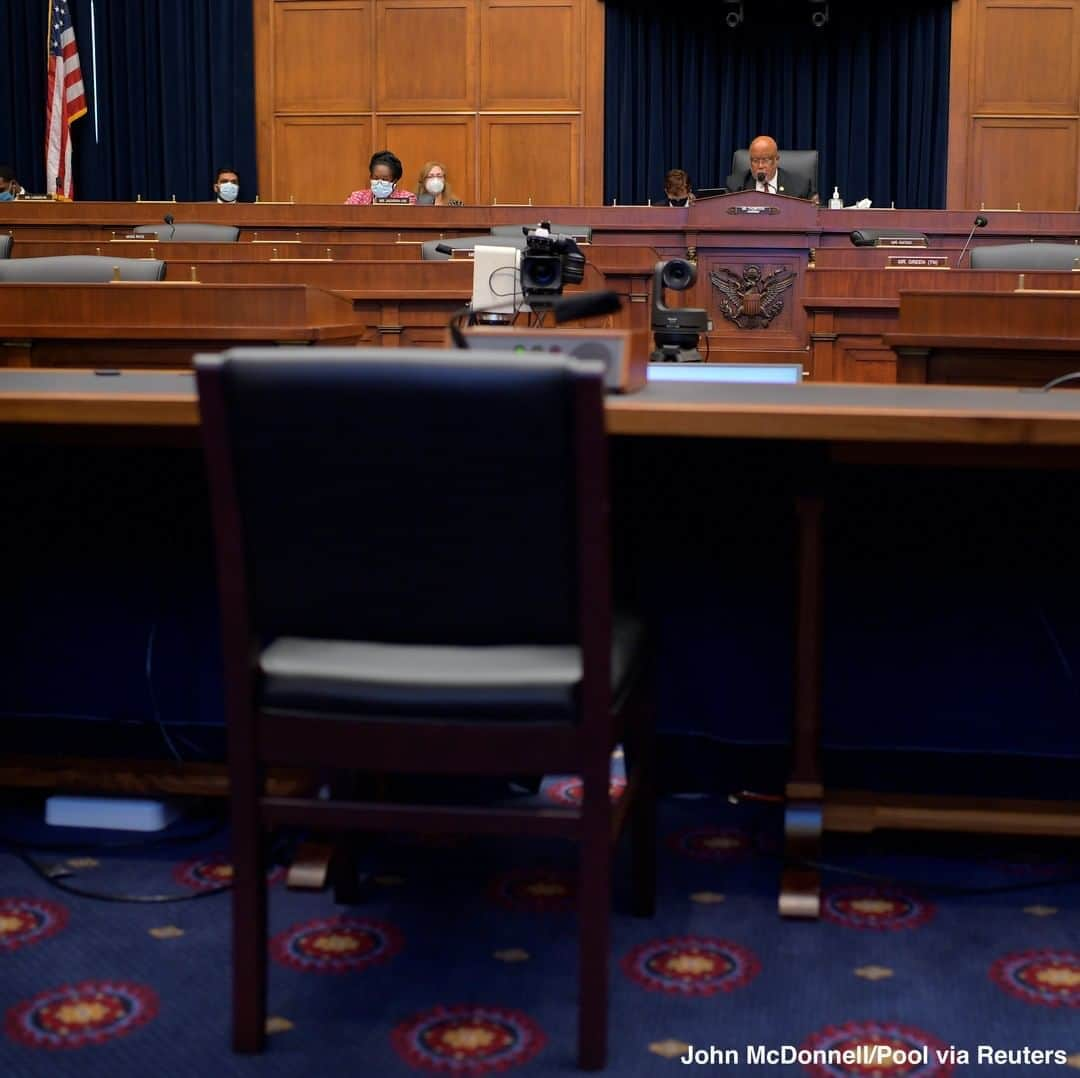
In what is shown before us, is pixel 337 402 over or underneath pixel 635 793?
over

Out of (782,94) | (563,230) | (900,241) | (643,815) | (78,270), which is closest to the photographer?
(643,815)

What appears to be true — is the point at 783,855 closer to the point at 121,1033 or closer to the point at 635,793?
the point at 635,793

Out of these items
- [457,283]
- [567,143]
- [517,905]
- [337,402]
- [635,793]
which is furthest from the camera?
[567,143]

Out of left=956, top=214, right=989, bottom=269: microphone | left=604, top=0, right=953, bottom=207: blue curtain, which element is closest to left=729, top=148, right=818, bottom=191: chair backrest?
left=604, top=0, right=953, bottom=207: blue curtain

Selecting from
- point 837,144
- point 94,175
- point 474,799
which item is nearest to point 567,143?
point 837,144

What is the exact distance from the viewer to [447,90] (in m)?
9.16

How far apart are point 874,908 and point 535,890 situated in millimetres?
456

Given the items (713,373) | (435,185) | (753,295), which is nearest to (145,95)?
(435,185)

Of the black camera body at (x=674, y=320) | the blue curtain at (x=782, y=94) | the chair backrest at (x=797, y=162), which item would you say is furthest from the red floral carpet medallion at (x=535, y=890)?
the blue curtain at (x=782, y=94)

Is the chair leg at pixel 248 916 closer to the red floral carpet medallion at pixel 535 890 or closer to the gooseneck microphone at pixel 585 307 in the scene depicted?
the red floral carpet medallion at pixel 535 890

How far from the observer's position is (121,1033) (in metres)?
1.48

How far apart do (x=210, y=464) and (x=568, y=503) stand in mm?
346

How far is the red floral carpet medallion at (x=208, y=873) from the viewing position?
1.89 m

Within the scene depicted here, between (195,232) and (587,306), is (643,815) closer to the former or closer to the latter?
(587,306)
